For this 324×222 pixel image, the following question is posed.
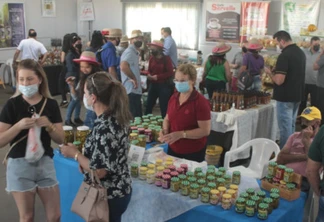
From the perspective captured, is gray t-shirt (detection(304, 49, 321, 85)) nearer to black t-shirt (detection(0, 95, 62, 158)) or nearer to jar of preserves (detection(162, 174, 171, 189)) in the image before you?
jar of preserves (detection(162, 174, 171, 189))

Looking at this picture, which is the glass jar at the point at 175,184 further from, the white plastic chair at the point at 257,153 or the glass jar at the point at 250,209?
the white plastic chair at the point at 257,153

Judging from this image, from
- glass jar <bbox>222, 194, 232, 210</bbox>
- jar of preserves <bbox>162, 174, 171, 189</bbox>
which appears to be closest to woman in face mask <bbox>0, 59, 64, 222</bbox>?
jar of preserves <bbox>162, 174, 171, 189</bbox>

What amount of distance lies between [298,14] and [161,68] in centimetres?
345

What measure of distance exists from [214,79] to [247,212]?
3.53 meters

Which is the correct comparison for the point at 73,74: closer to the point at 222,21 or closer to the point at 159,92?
the point at 159,92

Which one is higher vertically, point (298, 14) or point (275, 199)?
point (298, 14)

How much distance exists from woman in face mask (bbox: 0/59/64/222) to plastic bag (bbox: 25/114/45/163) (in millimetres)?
30

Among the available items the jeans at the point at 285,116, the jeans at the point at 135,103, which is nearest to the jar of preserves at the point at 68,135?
the jeans at the point at 135,103

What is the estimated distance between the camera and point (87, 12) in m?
10.6

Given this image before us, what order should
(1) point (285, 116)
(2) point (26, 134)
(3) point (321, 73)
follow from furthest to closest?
1. (3) point (321, 73)
2. (1) point (285, 116)
3. (2) point (26, 134)

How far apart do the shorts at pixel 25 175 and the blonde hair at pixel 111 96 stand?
25.5 inches

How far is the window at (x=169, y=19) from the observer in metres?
9.01

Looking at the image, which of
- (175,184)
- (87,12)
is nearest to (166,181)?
(175,184)

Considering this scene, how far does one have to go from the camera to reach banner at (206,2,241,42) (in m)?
8.12
